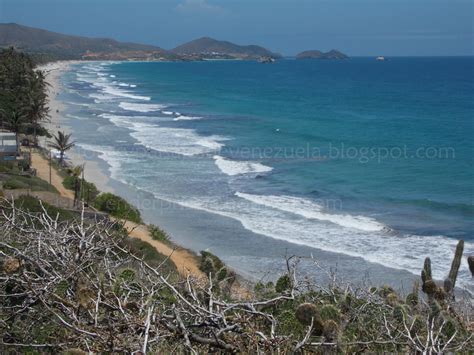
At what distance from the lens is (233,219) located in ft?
89.5

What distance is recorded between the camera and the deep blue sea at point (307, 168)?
82.5 feet

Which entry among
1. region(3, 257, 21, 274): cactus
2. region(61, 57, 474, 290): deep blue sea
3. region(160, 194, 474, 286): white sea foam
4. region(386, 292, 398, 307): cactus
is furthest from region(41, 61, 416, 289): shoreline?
region(3, 257, 21, 274): cactus

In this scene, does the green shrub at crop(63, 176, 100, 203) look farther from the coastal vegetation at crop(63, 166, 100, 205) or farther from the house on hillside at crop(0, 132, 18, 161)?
the house on hillside at crop(0, 132, 18, 161)

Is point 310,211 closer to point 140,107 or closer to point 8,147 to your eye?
point 8,147

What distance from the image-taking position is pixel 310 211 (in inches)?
1129

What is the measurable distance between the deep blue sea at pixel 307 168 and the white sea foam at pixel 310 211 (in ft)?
0.17

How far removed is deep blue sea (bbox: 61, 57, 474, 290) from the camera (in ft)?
82.5

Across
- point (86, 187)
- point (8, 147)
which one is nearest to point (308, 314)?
point (86, 187)

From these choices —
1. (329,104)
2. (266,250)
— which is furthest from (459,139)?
(266,250)

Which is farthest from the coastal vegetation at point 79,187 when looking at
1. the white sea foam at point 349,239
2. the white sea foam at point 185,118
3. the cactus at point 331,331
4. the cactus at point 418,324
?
the white sea foam at point 185,118

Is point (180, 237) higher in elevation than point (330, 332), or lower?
lower

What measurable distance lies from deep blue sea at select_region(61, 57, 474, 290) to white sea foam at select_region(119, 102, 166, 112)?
0.25m

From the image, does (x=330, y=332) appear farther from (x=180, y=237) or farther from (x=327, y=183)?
(x=327, y=183)

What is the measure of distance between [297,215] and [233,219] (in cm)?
302
